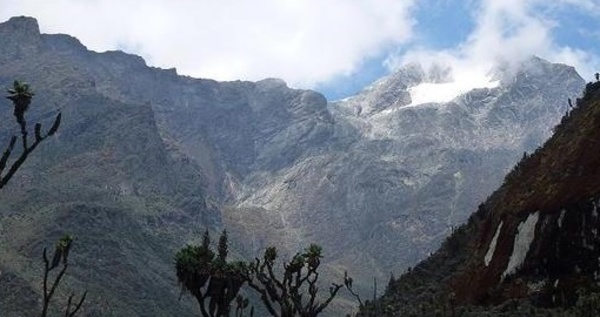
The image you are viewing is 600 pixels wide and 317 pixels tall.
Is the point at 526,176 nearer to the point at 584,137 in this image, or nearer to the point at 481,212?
the point at 584,137

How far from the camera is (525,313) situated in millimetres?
64188

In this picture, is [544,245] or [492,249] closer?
[544,245]

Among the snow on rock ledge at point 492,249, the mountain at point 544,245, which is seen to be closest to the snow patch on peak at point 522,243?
the mountain at point 544,245

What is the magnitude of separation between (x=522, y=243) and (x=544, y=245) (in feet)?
15.2

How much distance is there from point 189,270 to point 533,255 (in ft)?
135

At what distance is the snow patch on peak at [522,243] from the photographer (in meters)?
75.4

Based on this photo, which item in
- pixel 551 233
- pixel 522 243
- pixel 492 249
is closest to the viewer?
pixel 551 233

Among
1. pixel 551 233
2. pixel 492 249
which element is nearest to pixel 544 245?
pixel 551 233

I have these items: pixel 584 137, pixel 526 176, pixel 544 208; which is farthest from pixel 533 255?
pixel 526 176

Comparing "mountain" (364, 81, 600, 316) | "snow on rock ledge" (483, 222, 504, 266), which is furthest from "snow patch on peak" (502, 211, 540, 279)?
"snow on rock ledge" (483, 222, 504, 266)

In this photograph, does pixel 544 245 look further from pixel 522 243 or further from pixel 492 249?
pixel 492 249

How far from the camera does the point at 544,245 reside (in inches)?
2837

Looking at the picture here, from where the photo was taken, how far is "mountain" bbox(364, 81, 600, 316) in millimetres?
65938

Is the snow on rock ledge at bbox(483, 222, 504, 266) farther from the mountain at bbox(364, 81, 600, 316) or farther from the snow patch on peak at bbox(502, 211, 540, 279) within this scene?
the snow patch on peak at bbox(502, 211, 540, 279)
